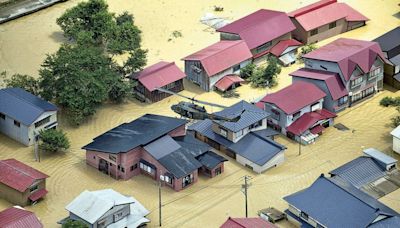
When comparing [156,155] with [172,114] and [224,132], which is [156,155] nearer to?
[224,132]

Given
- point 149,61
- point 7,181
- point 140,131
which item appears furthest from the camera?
point 149,61

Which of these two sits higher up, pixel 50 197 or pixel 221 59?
pixel 221 59

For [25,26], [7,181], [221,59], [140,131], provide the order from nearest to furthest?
1. [7,181]
2. [140,131]
3. [221,59]
4. [25,26]

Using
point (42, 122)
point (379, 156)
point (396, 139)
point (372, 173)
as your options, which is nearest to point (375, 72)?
point (396, 139)

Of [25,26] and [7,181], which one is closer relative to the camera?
[7,181]

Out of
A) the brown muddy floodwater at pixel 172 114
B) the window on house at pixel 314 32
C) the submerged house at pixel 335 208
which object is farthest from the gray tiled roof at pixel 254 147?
the window on house at pixel 314 32

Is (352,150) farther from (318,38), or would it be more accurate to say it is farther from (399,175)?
(318,38)

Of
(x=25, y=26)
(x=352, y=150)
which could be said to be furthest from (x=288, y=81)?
(x=25, y=26)
